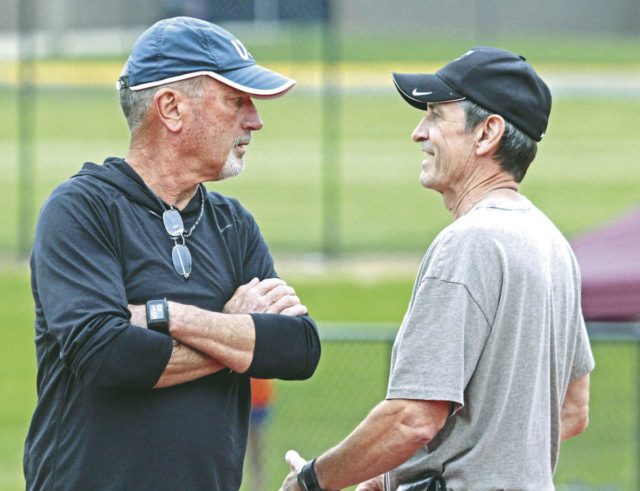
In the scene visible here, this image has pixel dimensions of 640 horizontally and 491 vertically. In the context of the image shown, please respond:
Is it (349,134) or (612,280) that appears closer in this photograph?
(612,280)

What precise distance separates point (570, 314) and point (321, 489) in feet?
2.57

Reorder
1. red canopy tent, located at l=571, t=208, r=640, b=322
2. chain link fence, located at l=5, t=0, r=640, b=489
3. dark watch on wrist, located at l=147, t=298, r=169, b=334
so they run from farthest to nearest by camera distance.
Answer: chain link fence, located at l=5, t=0, r=640, b=489, red canopy tent, located at l=571, t=208, r=640, b=322, dark watch on wrist, located at l=147, t=298, r=169, b=334

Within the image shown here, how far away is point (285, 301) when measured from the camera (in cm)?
302

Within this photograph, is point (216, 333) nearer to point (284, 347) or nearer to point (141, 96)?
point (284, 347)

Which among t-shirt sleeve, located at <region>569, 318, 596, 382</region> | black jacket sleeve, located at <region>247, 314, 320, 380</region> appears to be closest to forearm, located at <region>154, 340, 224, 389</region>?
black jacket sleeve, located at <region>247, 314, 320, 380</region>

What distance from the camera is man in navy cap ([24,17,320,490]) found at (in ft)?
8.89

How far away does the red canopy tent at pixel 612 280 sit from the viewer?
5.84m

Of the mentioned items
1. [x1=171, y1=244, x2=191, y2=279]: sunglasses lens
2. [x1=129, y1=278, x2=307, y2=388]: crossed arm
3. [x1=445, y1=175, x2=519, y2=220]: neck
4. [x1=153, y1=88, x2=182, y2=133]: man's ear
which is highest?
[x1=153, y1=88, x2=182, y2=133]: man's ear

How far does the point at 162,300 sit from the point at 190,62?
628 millimetres

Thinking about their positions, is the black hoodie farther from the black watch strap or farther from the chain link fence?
the chain link fence

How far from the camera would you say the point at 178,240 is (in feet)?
9.59

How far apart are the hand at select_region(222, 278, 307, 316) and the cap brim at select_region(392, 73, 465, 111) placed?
2.06 feet

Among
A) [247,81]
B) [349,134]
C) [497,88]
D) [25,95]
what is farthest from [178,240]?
[349,134]

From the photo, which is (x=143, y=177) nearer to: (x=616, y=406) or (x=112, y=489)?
(x=112, y=489)
